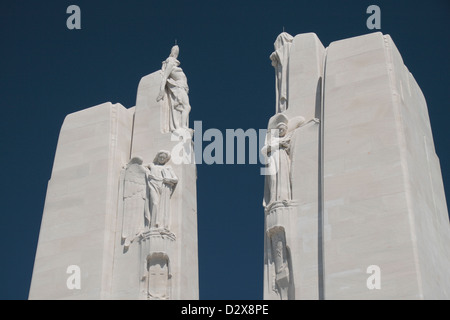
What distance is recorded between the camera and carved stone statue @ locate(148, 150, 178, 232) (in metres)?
21.8

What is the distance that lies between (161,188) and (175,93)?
2962 mm

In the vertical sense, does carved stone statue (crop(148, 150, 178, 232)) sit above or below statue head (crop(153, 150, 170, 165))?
below

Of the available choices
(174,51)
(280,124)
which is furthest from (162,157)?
(174,51)

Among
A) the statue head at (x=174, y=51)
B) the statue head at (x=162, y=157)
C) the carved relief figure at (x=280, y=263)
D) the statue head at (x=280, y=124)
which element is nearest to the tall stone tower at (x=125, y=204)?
the statue head at (x=162, y=157)

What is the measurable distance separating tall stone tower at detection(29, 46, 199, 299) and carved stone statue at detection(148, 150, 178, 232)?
0.02 metres

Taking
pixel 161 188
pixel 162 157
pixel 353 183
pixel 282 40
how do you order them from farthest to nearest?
pixel 282 40, pixel 162 157, pixel 161 188, pixel 353 183

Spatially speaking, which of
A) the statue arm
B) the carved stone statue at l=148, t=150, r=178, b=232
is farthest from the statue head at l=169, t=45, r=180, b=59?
the carved stone statue at l=148, t=150, r=178, b=232

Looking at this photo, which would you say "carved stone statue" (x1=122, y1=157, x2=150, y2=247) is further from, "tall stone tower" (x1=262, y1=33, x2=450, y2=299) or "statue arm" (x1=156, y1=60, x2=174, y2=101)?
"tall stone tower" (x1=262, y1=33, x2=450, y2=299)

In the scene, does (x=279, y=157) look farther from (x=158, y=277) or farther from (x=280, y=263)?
(x=158, y=277)

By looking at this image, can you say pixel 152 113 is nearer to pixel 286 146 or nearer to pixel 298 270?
pixel 286 146

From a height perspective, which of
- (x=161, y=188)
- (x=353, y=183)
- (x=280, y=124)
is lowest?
(x=353, y=183)

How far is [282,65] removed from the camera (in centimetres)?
2314

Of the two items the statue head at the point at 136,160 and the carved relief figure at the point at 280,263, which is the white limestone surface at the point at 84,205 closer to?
the statue head at the point at 136,160
